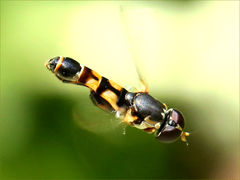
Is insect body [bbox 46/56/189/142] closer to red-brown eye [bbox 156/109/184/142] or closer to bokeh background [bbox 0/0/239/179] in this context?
red-brown eye [bbox 156/109/184/142]

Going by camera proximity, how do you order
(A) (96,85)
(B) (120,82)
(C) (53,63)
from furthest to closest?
(B) (120,82) → (A) (96,85) → (C) (53,63)

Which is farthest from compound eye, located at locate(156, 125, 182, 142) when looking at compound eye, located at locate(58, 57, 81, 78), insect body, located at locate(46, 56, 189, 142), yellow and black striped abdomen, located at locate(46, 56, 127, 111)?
compound eye, located at locate(58, 57, 81, 78)

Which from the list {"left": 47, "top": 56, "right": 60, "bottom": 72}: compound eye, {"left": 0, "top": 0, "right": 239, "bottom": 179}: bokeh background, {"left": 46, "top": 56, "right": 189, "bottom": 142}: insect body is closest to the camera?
{"left": 47, "top": 56, "right": 60, "bottom": 72}: compound eye

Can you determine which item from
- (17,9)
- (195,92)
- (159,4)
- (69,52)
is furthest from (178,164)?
(17,9)

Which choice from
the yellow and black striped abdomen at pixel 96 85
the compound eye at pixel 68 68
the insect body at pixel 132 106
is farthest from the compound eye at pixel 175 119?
the compound eye at pixel 68 68

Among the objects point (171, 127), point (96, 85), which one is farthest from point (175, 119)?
point (96, 85)

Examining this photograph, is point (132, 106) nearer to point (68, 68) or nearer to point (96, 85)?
point (96, 85)
